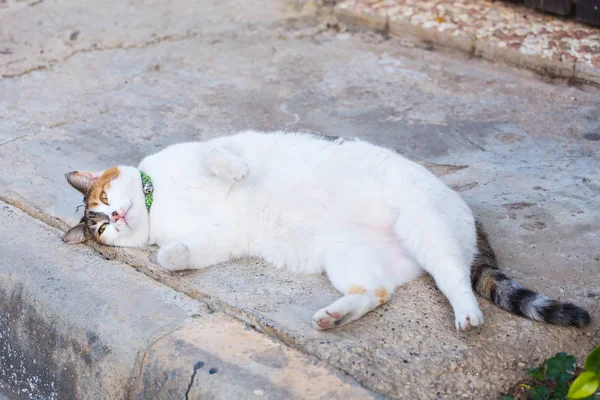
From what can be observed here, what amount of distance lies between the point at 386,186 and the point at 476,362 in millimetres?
885

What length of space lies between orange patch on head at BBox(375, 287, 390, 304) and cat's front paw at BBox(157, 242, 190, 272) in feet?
2.74

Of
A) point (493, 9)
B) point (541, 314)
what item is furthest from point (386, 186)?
point (493, 9)

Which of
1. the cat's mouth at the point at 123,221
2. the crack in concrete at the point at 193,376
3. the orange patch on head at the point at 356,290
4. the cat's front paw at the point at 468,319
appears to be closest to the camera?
the crack in concrete at the point at 193,376

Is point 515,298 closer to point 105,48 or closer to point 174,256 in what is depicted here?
point 174,256

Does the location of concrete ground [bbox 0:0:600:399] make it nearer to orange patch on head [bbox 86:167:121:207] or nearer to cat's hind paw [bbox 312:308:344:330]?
cat's hind paw [bbox 312:308:344:330]

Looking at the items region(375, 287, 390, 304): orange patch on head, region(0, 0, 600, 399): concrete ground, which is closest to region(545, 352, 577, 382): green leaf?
region(0, 0, 600, 399): concrete ground

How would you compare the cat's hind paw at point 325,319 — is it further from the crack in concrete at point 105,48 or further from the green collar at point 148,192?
the crack in concrete at point 105,48

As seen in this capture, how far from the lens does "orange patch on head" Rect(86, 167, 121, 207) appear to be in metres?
3.33

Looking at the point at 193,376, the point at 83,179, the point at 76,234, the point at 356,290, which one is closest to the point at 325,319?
the point at 356,290

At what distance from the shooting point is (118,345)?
2.67 m

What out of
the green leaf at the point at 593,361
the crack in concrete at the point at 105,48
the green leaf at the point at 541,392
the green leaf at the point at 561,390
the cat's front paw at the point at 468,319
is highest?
the green leaf at the point at 593,361

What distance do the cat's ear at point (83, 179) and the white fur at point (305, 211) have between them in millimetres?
160

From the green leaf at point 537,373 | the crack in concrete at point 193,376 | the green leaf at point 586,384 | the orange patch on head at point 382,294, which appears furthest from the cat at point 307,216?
the green leaf at point 586,384

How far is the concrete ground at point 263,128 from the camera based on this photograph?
251cm
